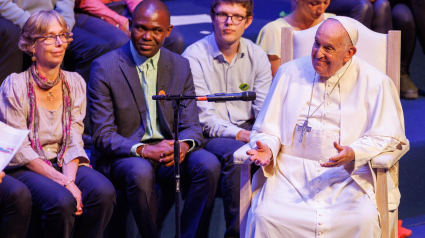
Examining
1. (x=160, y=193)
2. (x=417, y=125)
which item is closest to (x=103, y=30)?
(x=160, y=193)

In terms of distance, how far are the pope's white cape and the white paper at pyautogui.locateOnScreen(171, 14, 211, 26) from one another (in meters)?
2.63

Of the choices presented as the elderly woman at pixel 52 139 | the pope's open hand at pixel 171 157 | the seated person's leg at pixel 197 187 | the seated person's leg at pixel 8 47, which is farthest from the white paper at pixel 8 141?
the seated person's leg at pixel 8 47

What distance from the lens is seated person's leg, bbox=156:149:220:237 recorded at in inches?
134

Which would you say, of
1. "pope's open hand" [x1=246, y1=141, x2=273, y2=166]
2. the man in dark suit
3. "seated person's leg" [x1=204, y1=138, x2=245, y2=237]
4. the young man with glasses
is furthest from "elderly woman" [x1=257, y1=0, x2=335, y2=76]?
"pope's open hand" [x1=246, y1=141, x2=273, y2=166]

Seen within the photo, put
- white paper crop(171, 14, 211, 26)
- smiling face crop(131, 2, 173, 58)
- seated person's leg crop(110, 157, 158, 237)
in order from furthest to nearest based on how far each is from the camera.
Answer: white paper crop(171, 14, 211, 26), smiling face crop(131, 2, 173, 58), seated person's leg crop(110, 157, 158, 237)

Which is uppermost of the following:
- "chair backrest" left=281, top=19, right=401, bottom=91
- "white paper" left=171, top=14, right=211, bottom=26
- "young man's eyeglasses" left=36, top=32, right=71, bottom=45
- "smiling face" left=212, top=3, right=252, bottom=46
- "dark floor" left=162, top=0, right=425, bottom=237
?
"white paper" left=171, top=14, right=211, bottom=26

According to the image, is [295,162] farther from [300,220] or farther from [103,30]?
[103,30]

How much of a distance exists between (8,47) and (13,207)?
146cm

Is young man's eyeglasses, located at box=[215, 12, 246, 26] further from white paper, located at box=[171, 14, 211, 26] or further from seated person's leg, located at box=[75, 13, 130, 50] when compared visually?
white paper, located at box=[171, 14, 211, 26]

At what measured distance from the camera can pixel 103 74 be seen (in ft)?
11.4

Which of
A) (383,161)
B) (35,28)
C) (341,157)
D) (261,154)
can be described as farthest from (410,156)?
(35,28)

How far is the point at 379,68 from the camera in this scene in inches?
140

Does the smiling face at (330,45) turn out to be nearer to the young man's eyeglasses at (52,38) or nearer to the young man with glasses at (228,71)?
the young man with glasses at (228,71)

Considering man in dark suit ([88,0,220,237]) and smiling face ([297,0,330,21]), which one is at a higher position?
smiling face ([297,0,330,21])
